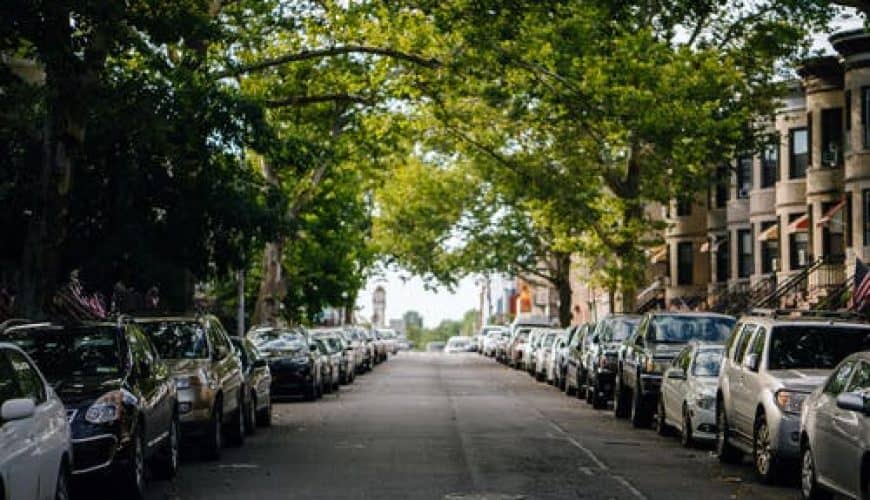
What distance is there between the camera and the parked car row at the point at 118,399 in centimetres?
1105

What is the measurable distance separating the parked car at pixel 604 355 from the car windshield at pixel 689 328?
2615 mm

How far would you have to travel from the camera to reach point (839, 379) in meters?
14.3

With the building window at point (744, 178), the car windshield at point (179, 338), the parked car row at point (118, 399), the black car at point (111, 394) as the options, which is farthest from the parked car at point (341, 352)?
the black car at point (111, 394)

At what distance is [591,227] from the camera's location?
47531 mm

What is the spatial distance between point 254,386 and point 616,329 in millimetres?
10881

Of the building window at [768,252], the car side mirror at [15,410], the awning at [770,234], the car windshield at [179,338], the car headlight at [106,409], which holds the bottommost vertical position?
the car headlight at [106,409]

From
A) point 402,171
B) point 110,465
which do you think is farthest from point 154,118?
point 402,171

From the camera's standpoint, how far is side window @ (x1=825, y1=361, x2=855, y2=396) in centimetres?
1407

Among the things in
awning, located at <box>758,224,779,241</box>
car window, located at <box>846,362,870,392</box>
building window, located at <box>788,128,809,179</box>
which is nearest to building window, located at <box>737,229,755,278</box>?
awning, located at <box>758,224,779,241</box>

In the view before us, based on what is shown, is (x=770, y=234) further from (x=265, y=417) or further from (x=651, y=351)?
(x=265, y=417)

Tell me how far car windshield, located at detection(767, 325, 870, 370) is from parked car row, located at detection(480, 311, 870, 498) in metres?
0.01

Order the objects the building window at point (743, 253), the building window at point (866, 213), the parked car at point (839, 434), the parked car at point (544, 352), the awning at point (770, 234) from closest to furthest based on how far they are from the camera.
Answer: the parked car at point (839, 434), the building window at point (866, 213), the parked car at point (544, 352), the awning at point (770, 234), the building window at point (743, 253)

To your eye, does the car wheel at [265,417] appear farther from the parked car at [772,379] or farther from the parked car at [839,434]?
the parked car at [839,434]

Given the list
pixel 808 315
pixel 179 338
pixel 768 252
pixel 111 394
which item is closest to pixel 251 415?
pixel 179 338
